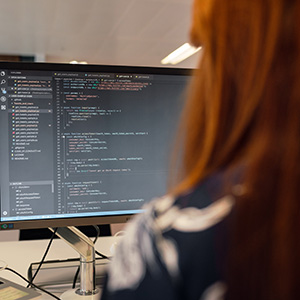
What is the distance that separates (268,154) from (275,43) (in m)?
0.09

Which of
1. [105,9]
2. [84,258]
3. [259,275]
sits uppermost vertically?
[105,9]

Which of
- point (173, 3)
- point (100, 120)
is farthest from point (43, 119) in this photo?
point (173, 3)

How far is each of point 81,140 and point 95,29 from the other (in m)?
5.73

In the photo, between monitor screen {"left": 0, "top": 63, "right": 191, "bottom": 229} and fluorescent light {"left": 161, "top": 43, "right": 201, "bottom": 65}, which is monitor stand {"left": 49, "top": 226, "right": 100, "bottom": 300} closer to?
monitor screen {"left": 0, "top": 63, "right": 191, "bottom": 229}

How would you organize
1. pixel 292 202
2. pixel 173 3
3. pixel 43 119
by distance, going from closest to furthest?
pixel 292 202 → pixel 43 119 → pixel 173 3

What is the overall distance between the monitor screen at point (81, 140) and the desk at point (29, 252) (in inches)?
10.1

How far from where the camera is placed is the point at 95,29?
625 centimetres

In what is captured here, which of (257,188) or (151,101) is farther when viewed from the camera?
(151,101)

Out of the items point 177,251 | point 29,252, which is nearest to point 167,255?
point 177,251

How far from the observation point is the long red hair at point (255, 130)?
30 centimetres

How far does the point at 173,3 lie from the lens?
521 cm

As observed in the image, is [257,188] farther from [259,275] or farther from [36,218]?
[36,218]

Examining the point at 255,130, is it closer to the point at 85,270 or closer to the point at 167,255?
the point at 167,255

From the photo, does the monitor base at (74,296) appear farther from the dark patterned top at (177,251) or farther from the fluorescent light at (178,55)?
the fluorescent light at (178,55)
